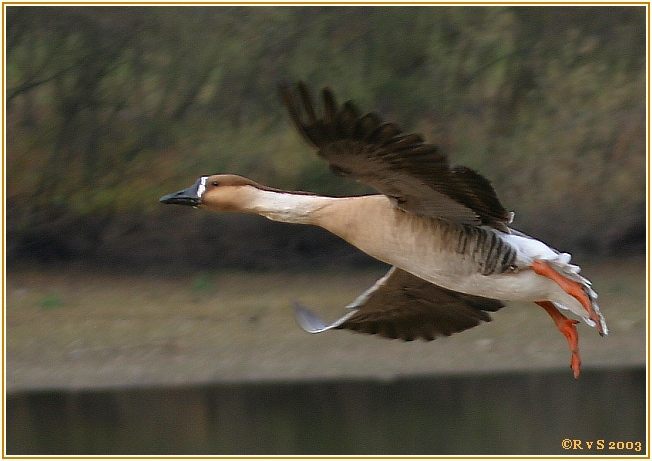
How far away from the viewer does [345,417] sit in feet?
26.9

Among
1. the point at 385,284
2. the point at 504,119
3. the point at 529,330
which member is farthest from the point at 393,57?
the point at 385,284

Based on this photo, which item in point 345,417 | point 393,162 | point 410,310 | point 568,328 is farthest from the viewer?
point 345,417

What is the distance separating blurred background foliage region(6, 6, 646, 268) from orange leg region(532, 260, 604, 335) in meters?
5.41

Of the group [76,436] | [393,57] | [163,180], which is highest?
[393,57]

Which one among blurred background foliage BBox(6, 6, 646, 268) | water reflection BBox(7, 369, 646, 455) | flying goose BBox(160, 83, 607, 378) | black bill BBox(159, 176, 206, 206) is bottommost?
water reflection BBox(7, 369, 646, 455)

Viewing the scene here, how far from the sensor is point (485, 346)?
9.41 meters

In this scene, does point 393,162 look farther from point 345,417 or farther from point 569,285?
point 345,417

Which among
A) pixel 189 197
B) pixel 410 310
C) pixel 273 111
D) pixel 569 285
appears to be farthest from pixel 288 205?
pixel 273 111

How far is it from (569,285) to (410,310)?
959 millimetres

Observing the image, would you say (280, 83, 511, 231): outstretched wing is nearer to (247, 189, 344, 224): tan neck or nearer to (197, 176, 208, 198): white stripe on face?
(247, 189, 344, 224): tan neck

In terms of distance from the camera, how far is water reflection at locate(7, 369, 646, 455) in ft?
25.1

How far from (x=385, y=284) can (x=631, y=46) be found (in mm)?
6382

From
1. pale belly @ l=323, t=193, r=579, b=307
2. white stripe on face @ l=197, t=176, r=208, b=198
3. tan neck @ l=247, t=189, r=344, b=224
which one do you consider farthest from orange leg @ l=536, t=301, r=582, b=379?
white stripe on face @ l=197, t=176, r=208, b=198

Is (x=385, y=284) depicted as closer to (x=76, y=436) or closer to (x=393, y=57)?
(x=76, y=436)
